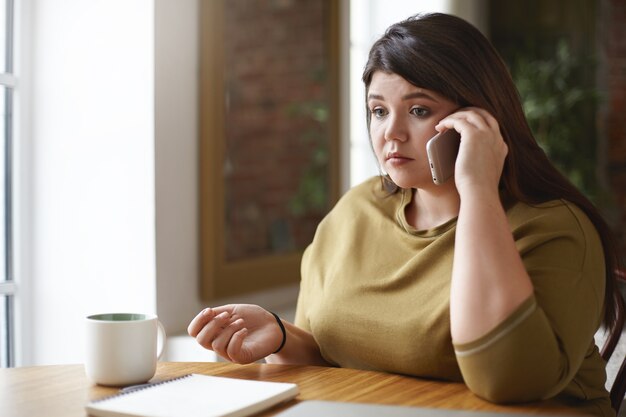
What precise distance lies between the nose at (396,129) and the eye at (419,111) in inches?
1.1

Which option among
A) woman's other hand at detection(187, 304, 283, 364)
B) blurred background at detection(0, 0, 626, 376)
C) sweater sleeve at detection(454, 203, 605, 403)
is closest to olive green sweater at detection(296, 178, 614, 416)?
sweater sleeve at detection(454, 203, 605, 403)

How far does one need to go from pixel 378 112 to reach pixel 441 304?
15.2 inches

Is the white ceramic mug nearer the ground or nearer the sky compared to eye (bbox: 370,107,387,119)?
nearer the ground

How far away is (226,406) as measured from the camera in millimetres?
1076

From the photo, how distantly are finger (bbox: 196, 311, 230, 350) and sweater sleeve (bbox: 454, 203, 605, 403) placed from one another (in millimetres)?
446

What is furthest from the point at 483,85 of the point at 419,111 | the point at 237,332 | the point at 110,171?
the point at 110,171

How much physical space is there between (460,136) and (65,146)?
4.03ft

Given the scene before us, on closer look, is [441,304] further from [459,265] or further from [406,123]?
[406,123]

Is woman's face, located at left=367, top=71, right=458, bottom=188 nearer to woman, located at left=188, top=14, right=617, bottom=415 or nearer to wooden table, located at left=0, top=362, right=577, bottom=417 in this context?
woman, located at left=188, top=14, right=617, bottom=415

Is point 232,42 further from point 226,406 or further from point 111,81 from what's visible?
point 226,406

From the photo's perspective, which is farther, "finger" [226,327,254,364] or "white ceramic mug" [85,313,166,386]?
"finger" [226,327,254,364]

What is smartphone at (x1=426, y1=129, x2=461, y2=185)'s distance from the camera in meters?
1.43

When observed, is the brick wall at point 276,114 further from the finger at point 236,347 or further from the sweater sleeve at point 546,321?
the sweater sleeve at point 546,321

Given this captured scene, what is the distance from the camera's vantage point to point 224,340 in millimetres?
1442
